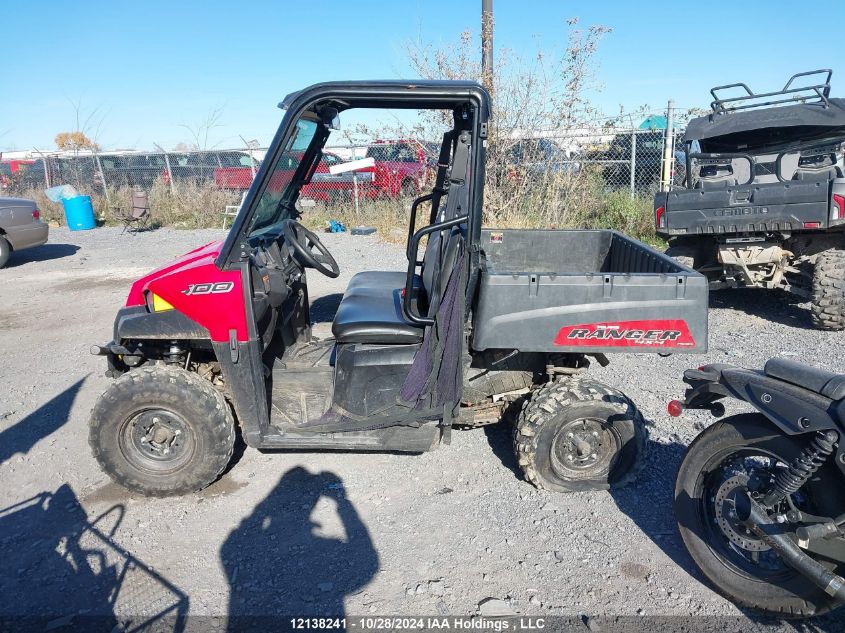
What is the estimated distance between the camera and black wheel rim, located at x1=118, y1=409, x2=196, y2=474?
10.7 feet

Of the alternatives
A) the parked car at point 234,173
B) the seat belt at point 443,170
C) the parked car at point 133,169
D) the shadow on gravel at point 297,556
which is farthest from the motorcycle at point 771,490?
the parked car at point 133,169

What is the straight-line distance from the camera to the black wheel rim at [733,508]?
8.04 ft

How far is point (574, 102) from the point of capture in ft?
33.9

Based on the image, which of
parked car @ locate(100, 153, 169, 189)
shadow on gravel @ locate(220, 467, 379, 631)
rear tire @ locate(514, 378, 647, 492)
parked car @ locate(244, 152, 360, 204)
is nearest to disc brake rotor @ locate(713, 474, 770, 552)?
rear tire @ locate(514, 378, 647, 492)

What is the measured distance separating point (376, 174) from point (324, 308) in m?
6.88

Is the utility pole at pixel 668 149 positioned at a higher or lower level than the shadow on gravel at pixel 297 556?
higher

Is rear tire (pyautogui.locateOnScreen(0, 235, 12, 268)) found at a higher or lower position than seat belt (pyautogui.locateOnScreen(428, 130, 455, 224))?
lower

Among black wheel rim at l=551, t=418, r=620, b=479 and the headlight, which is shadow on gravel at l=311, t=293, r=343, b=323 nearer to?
the headlight

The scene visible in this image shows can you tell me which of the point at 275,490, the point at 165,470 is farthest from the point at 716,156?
the point at 165,470

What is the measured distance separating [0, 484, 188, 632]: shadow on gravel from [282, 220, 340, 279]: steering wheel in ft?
5.77

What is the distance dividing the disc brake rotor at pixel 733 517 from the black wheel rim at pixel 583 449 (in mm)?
717

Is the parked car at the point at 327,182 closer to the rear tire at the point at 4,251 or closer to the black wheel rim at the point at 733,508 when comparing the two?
the rear tire at the point at 4,251

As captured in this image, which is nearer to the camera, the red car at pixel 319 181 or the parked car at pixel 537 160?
the parked car at pixel 537 160

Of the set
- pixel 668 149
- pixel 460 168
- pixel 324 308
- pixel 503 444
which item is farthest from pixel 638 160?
pixel 460 168
